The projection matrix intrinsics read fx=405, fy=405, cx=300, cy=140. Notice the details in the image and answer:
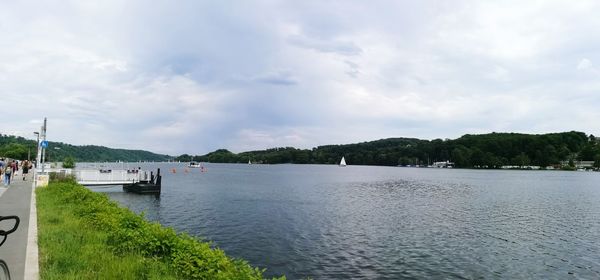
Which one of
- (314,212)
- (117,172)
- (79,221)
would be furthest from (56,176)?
(79,221)

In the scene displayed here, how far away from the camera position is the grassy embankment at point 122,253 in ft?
30.9

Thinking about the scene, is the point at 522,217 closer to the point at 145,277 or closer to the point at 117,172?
the point at 145,277

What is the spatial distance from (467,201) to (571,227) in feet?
58.4

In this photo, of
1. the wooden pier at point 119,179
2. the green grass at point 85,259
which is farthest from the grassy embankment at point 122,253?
the wooden pier at point 119,179

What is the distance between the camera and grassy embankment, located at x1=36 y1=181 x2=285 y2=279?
9.41m

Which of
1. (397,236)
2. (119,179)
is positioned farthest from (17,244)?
(119,179)

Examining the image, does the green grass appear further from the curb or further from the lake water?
the lake water

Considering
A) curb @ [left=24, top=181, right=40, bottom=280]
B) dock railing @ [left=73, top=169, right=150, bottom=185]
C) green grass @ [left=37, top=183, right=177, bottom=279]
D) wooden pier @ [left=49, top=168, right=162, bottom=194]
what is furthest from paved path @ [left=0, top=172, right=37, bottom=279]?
dock railing @ [left=73, top=169, right=150, bottom=185]

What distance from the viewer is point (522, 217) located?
3716 cm

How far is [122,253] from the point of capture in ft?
37.7

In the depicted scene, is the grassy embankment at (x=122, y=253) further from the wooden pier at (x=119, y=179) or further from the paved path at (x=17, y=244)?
the wooden pier at (x=119, y=179)

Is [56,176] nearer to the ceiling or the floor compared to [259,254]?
nearer to the ceiling

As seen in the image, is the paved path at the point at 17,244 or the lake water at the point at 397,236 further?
the lake water at the point at 397,236

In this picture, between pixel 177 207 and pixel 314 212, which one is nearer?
pixel 314 212
